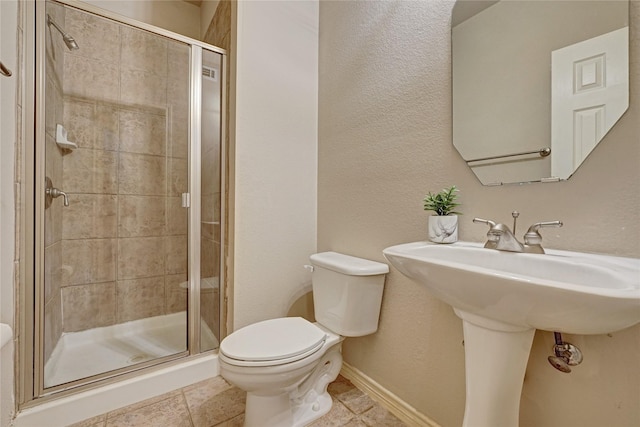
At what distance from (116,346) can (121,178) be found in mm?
1089

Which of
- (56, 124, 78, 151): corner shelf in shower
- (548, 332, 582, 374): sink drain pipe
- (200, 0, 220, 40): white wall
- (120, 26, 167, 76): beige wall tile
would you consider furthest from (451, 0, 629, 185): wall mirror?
(56, 124, 78, 151): corner shelf in shower

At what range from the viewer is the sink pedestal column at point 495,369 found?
0.75 m

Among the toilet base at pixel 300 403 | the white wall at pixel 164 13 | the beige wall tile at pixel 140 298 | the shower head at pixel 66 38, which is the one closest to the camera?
the toilet base at pixel 300 403

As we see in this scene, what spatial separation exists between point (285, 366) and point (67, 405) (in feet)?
3.36

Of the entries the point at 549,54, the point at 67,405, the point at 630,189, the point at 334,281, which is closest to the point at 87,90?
the point at 67,405

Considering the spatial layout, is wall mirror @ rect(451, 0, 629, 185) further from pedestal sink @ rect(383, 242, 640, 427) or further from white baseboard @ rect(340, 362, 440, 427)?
white baseboard @ rect(340, 362, 440, 427)

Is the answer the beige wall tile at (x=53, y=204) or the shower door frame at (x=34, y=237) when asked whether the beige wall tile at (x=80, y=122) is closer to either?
the beige wall tile at (x=53, y=204)

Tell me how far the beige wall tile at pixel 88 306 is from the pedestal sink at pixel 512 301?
1972mm

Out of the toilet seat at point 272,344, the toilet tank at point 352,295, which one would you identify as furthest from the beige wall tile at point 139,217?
the toilet tank at point 352,295

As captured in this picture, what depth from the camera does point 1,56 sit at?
3.42 ft

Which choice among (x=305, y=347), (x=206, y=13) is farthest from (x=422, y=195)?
(x=206, y=13)

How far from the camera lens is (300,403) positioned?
1.26 metres

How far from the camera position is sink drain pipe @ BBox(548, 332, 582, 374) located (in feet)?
2.52

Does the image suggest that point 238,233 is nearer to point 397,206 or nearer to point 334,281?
point 334,281
